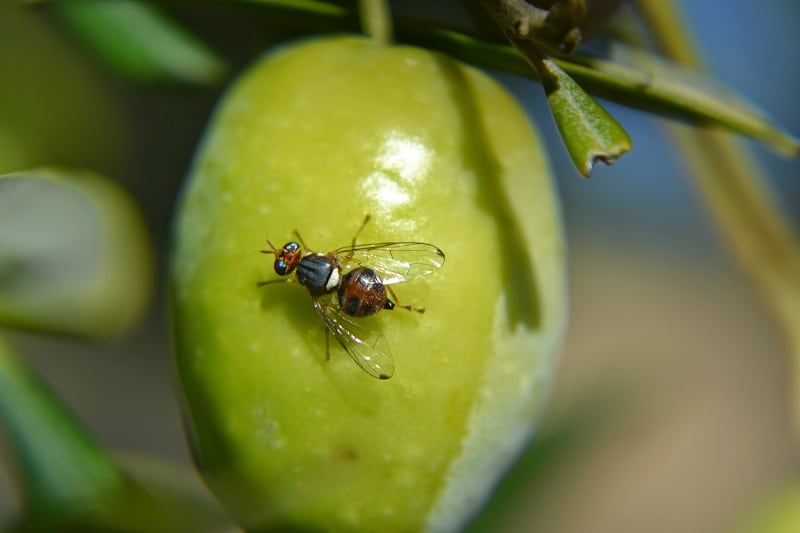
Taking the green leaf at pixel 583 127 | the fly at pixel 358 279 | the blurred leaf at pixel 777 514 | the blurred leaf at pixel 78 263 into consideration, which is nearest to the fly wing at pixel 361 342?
the fly at pixel 358 279

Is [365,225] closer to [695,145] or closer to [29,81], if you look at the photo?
[695,145]

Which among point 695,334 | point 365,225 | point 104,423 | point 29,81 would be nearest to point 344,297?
point 365,225

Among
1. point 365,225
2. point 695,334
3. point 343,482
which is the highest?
point 365,225

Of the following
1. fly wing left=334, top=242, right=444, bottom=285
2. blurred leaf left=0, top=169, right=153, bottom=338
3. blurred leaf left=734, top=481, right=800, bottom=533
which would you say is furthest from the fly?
blurred leaf left=734, top=481, right=800, bottom=533

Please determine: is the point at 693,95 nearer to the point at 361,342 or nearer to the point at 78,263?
the point at 361,342

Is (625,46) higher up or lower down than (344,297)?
higher up

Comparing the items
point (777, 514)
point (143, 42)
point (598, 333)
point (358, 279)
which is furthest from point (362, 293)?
point (598, 333)

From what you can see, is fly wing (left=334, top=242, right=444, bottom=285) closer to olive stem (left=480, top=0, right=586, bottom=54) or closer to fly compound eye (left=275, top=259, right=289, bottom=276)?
fly compound eye (left=275, top=259, right=289, bottom=276)

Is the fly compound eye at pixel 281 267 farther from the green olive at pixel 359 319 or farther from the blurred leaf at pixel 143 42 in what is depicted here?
the blurred leaf at pixel 143 42
